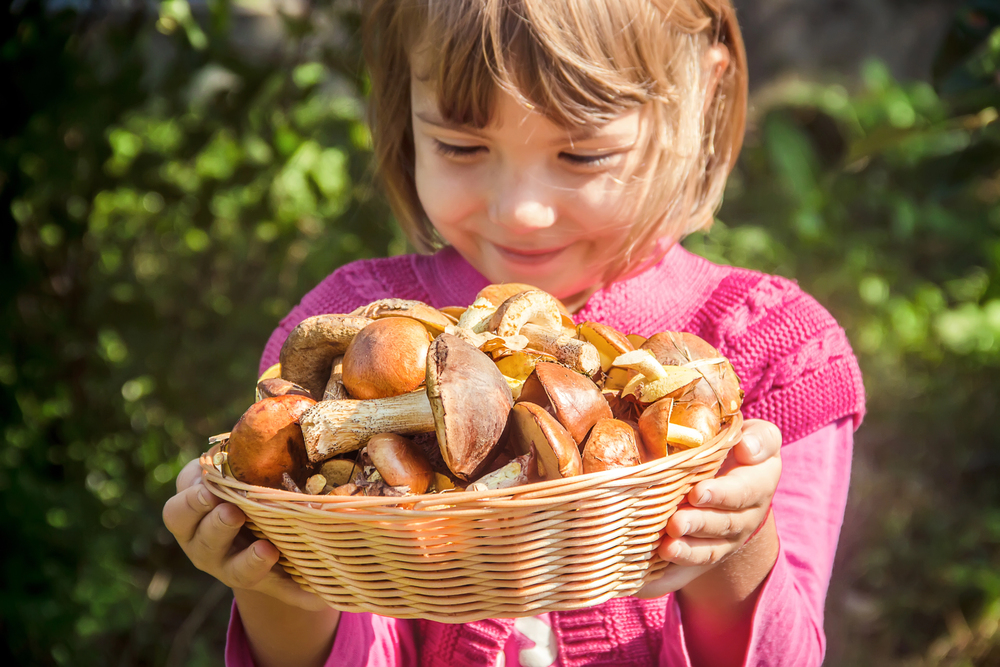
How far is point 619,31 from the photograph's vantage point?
1.13m

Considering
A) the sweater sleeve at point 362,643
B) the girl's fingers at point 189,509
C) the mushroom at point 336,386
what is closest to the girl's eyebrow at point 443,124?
the mushroom at point 336,386

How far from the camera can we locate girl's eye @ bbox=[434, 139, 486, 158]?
47.1 inches

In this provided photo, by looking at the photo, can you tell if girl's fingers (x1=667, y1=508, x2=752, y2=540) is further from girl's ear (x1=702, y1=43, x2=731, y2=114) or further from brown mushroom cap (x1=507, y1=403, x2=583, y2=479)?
girl's ear (x1=702, y1=43, x2=731, y2=114)

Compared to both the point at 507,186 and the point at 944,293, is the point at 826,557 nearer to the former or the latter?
the point at 507,186

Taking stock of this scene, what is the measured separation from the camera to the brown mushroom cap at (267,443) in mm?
877

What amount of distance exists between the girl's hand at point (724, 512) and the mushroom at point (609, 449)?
0.09 meters

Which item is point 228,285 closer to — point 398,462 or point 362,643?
point 362,643

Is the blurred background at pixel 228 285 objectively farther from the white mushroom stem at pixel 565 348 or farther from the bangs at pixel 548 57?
the white mushroom stem at pixel 565 348

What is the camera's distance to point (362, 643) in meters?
1.20

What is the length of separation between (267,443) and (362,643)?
470mm

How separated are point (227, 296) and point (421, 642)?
1.47 meters

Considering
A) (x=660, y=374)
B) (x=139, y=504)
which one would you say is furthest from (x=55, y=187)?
(x=660, y=374)

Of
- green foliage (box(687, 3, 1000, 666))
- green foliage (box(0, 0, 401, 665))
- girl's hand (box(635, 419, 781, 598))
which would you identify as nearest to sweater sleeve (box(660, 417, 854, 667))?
girl's hand (box(635, 419, 781, 598))

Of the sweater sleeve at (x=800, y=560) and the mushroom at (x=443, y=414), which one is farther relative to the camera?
the sweater sleeve at (x=800, y=560)
